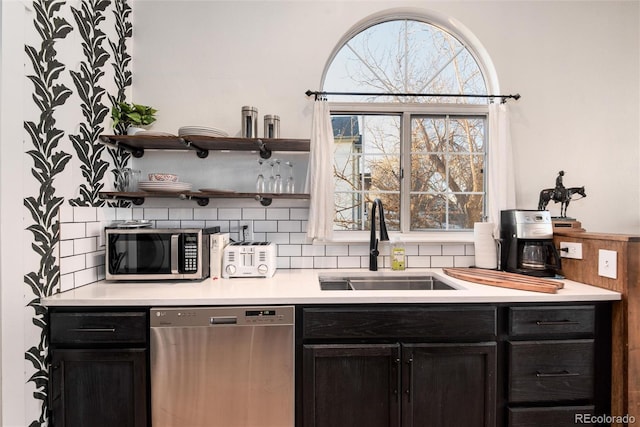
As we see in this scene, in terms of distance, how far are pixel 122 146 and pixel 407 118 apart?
197 cm

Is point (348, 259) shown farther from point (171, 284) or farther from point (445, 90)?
point (445, 90)

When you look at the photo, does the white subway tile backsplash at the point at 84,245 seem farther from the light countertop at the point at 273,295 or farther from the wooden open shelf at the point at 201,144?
the wooden open shelf at the point at 201,144

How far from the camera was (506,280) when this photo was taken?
1.69 meters

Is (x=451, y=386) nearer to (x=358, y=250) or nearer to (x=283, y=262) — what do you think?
(x=358, y=250)

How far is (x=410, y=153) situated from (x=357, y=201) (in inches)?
20.9

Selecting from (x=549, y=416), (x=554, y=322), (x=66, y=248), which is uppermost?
(x=66, y=248)

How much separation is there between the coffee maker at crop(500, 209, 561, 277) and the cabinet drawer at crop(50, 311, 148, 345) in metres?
2.12

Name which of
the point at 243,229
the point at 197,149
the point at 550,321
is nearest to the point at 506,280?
the point at 550,321

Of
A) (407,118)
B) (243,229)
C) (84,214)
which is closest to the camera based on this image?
(84,214)

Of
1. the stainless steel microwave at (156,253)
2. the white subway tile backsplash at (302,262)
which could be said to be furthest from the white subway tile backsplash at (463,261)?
the stainless steel microwave at (156,253)

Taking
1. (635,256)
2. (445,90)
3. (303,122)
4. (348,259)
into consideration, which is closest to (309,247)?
(348,259)

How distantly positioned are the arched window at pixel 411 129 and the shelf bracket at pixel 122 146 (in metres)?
1.37

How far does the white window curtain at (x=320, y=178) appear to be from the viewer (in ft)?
6.65

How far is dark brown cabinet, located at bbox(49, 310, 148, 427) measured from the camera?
4.59 ft
